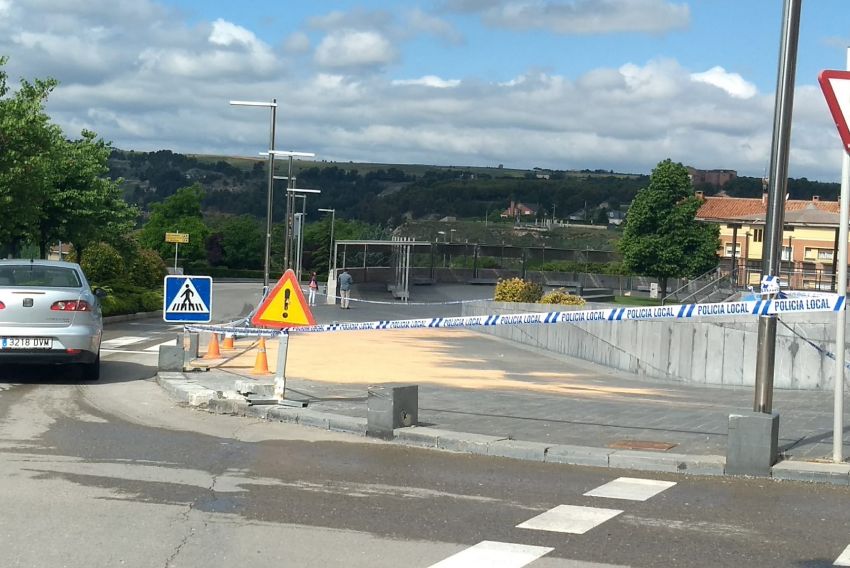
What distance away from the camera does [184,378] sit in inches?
582

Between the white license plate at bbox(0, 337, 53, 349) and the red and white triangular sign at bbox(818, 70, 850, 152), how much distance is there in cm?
951

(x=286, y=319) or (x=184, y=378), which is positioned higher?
(x=286, y=319)

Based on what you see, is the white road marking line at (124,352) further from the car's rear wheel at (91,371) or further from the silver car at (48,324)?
the silver car at (48,324)

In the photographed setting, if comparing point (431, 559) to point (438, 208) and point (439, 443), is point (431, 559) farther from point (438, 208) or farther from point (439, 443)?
point (438, 208)

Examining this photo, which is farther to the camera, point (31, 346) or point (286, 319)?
point (31, 346)

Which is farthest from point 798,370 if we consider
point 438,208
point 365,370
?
point 438,208

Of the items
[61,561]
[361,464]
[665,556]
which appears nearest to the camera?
[61,561]

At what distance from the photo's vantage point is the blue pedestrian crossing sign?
15164 mm

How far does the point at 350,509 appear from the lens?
7426 mm

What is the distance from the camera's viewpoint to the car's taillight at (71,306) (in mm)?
13945

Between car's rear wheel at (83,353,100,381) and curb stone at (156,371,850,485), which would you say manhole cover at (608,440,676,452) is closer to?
curb stone at (156,371,850,485)

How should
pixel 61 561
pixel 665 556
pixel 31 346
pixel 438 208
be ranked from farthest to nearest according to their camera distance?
pixel 438 208 → pixel 31 346 → pixel 665 556 → pixel 61 561

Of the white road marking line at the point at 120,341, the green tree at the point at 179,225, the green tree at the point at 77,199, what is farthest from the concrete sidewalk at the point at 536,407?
the green tree at the point at 179,225

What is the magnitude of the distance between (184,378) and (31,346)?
78.7 inches
